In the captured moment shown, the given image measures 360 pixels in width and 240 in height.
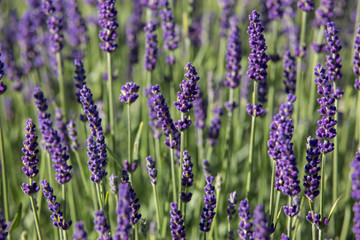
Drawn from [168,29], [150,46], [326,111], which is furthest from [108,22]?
[326,111]

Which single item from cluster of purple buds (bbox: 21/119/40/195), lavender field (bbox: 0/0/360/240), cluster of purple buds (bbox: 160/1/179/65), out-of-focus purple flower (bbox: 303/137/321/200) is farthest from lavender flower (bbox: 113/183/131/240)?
cluster of purple buds (bbox: 160/1/179/65)

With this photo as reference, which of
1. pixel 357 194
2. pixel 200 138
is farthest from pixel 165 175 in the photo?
pixel 357 194

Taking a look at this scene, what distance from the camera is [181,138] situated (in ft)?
7.15

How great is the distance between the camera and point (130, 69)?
15.6 ft

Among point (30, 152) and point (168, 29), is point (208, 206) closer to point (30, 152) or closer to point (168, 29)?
point (30, 152)

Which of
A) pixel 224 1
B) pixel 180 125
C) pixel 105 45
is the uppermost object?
pixel 224 1

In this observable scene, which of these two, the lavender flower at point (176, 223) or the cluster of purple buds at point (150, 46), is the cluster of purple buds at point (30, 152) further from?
the cluster of purple buds at point (150, 46)

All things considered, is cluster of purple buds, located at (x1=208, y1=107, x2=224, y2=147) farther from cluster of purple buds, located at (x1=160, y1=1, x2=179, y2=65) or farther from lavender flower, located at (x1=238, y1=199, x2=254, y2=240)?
lavender flower, located at (x1=238, y1=199, x2=254, y2=240)

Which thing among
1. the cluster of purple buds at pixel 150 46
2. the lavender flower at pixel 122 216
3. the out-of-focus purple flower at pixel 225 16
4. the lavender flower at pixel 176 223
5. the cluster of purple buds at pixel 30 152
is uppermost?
the out-of-focus purple flower at pixel 225 16

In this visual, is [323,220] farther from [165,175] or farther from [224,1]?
[224,1]

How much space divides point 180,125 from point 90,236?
4.58 ft

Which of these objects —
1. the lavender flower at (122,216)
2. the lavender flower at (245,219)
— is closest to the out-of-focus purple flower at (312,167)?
the lavender flower at (245,219)

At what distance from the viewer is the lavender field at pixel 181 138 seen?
6.84 ft

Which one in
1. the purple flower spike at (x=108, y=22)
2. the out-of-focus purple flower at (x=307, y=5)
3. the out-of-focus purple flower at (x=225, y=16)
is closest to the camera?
the purple flower spike at (x=108, y=22)
